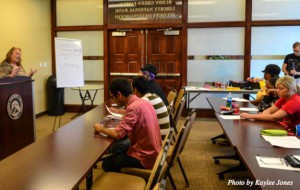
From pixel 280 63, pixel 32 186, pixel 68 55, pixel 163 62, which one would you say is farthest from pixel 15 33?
pixel 280 63

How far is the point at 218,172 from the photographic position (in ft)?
10.8

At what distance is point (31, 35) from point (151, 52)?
2676mm

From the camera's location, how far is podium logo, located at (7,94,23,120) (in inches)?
133

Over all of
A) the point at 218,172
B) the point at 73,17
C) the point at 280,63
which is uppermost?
the point at 73,17

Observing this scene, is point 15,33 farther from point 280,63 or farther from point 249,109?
point 280,63

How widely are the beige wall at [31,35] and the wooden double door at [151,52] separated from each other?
1.57 meters

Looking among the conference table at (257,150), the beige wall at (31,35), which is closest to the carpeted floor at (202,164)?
the conference table at (257,150)

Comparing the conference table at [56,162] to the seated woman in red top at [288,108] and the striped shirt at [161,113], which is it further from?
the seated woman in red top at [288,108]

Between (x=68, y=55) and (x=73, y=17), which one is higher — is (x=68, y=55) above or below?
below

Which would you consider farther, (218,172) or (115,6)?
(115,6)

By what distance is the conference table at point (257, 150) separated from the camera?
138 centimetres

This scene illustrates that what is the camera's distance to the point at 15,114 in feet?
11.4

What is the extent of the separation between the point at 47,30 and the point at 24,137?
3.74m

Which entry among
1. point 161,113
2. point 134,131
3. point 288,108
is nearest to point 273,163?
point 134,131
